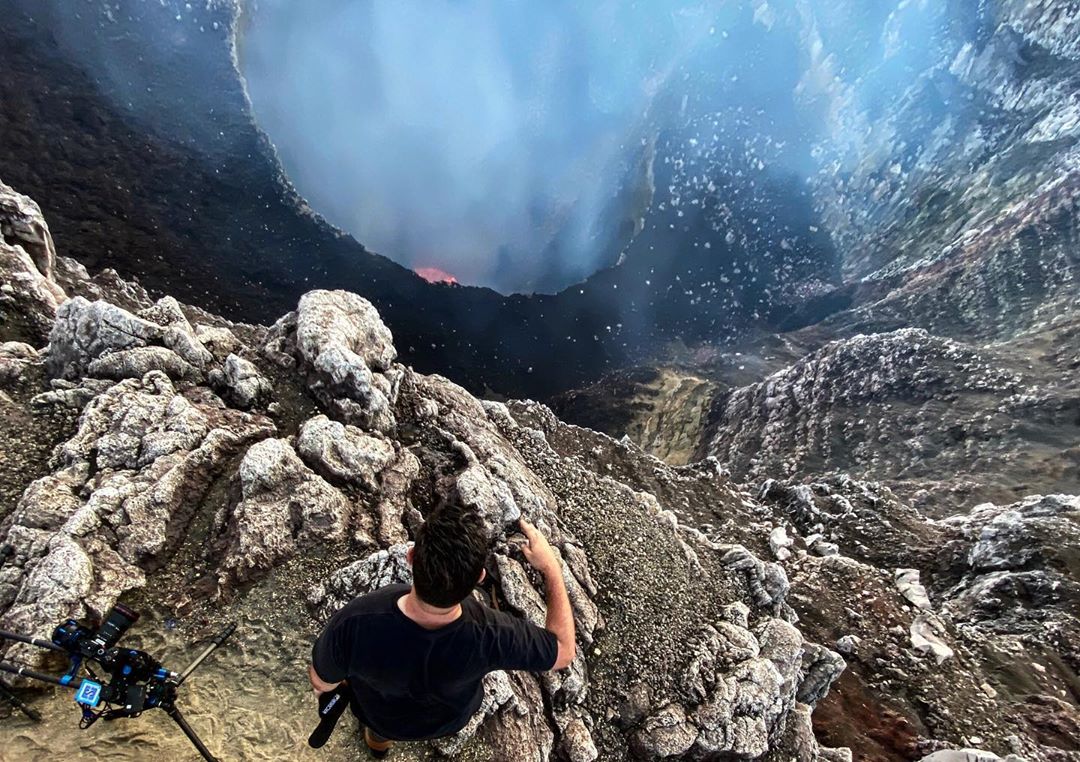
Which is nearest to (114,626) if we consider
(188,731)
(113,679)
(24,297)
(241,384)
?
(113,679)

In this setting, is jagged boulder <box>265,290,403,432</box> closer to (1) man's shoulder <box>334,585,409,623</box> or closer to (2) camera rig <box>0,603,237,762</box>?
(2) camera rig <box>0,603,237,762</box>

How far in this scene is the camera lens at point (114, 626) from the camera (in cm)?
498

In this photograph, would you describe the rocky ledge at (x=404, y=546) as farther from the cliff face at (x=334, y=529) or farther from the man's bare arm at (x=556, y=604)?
the man's bare arm at (x=556, y=604)

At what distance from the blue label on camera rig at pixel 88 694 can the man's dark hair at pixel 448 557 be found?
3387 mm

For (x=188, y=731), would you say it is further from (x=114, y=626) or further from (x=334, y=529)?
(x=334, y=529)

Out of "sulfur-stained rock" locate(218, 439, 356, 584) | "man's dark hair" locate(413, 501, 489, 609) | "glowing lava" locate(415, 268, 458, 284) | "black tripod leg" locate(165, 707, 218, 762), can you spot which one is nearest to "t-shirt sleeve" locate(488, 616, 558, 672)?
"man's dark hair" locate(413, 501, 489, 609)

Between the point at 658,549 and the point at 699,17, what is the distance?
183 ft

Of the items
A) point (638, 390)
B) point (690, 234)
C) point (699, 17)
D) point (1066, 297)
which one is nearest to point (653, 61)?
point (699, 17)

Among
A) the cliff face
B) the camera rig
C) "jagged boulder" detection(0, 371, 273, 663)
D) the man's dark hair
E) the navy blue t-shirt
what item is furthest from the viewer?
the cliff face

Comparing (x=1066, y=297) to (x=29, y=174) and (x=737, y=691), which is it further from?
(x=29, y=174)

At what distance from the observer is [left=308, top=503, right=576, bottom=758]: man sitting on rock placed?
3.09 metres

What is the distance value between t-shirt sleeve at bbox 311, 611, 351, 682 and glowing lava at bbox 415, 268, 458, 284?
124ft

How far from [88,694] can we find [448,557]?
3.74 metres

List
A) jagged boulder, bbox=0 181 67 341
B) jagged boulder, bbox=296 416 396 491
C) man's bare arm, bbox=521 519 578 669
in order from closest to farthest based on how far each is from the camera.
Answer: man's bare arm, bbox=521 519 578 669, jagged boulder, bbox=296 416 396 491, jagged boulder, bbox=0 181 67 341
